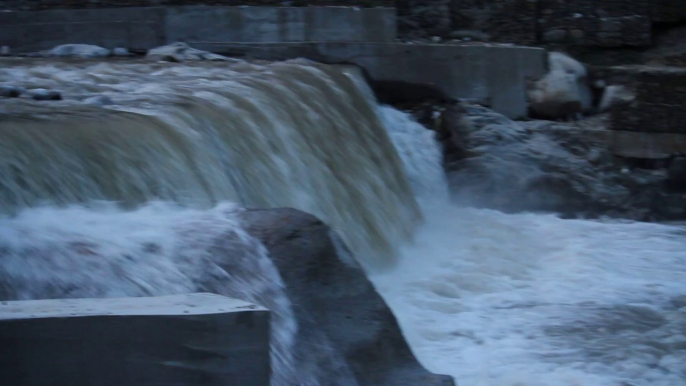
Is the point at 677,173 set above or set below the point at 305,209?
below

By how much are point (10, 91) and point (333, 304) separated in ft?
8.77

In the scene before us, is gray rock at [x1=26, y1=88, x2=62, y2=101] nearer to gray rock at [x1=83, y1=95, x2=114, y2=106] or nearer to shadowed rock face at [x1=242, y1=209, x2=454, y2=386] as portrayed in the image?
gray rock at [x1=83, y1=95, x2=114, y2=106]

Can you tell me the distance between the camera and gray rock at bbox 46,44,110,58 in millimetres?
7281

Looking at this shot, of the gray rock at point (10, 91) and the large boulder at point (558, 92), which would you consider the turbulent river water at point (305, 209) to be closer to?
the gray rock at point (10, 91)

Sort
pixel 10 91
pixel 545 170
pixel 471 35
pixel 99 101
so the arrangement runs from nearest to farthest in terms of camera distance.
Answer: pixel 99 101 < pixel 10 91 < pixel 545 170 < pixel 471 35

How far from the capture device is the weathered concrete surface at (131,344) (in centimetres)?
194

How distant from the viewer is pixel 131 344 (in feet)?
6.48

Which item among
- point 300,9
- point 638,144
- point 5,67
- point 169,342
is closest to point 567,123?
point 638,144

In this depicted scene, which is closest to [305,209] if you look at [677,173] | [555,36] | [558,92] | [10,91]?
[10,91]

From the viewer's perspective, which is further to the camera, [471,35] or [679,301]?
[471,35]

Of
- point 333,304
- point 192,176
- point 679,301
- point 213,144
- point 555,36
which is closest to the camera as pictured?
point 333,304

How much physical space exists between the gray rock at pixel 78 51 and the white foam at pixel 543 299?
3162mm

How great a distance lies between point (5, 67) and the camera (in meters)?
6.27

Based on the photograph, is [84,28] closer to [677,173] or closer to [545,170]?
[545,170]
